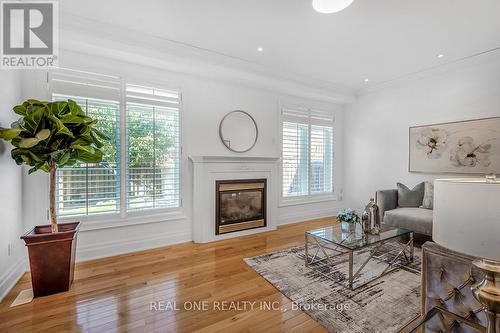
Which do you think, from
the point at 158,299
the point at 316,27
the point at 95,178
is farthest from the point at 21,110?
the point at 316,27

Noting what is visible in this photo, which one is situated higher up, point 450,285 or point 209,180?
point 209,180

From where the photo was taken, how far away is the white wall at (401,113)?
11.3ft

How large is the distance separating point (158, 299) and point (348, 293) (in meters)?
1.74

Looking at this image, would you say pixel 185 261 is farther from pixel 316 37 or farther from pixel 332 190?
pixel 332 190

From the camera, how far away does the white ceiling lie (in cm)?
235

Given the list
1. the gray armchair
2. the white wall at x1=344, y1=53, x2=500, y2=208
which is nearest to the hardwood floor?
the gray armchair

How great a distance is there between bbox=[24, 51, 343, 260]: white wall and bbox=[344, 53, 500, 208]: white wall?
1178 mm

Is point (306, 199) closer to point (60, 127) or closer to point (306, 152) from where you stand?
point (306, 152)

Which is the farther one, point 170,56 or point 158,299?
point 170,56

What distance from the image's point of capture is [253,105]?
13.8ft

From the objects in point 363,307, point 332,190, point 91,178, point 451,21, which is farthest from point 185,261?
point 451,21

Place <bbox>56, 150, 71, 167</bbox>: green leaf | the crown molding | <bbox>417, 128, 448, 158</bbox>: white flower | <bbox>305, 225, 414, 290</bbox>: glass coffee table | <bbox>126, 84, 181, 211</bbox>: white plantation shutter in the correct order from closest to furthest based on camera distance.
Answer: <bbox>56, 150, 71, 167</bbox>: green leaf
<bbox>305, 225, 414, 290</bbox>: glass coffee table
the crown molding
<bbox>126, 84, 181, 211</bbox>: white plantation shutter
<bbox>417, 128, 448, 158</bbox>: white flower

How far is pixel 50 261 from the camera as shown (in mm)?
2164

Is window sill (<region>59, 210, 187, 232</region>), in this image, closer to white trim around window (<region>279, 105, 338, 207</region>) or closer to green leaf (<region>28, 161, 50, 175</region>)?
green leaf (<region>28, 161, 50, 175</region>)
